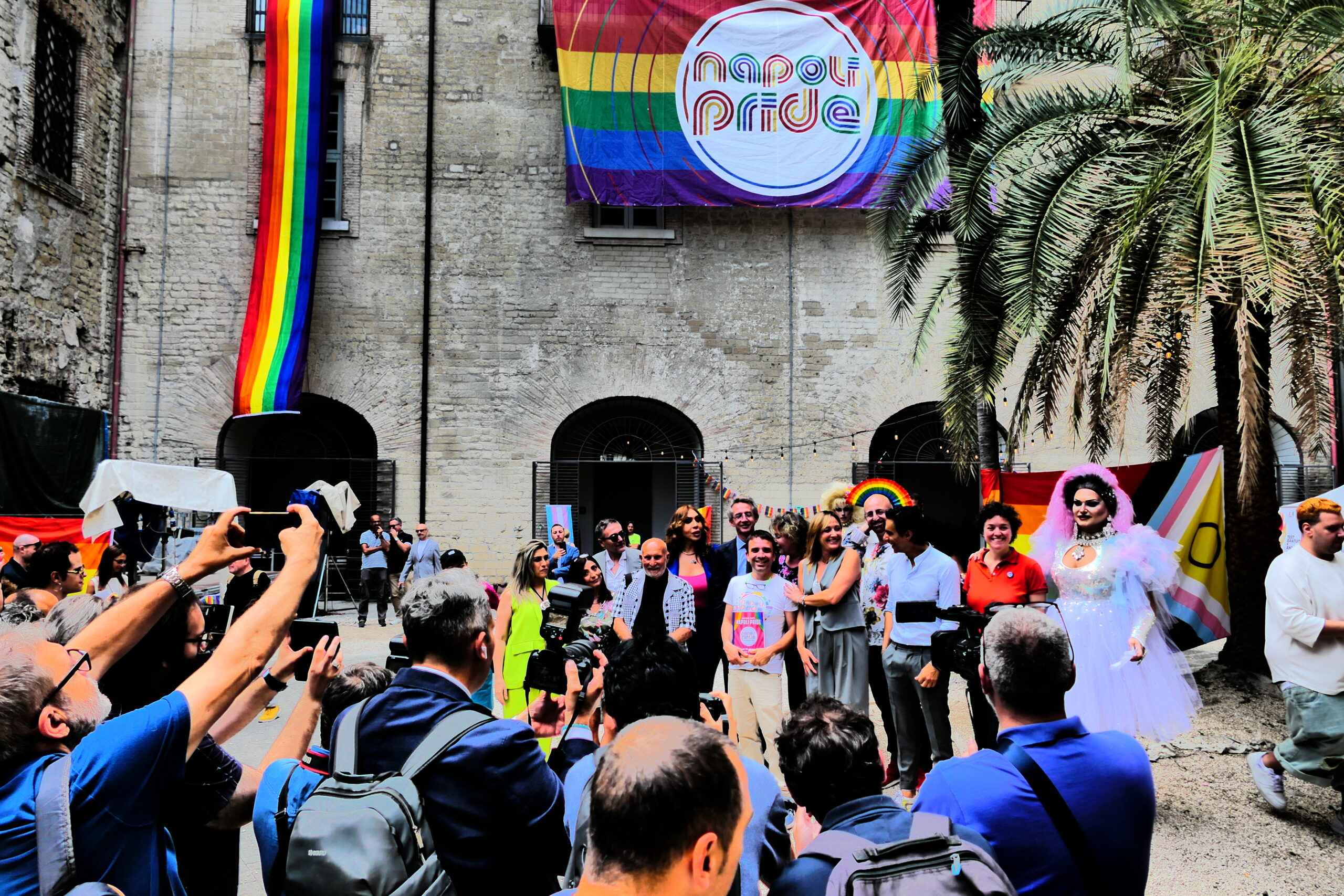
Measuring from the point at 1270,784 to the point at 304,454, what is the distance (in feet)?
48.2

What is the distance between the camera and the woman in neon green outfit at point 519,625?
5639mm

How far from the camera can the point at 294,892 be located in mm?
1997

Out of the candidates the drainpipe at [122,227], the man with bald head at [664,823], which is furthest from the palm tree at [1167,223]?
the drainpipe at [122,227]

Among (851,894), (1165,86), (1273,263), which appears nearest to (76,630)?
(851,894)

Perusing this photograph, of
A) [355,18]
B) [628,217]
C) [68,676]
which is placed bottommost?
[68,676]

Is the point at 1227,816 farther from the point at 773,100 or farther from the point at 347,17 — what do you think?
the point at 347,17

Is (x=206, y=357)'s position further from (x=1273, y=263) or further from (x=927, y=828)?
(x=927, y=828)

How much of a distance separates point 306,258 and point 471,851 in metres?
14.5

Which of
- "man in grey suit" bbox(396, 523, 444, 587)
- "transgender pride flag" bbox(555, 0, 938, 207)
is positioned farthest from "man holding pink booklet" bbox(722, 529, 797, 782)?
"transgender pride flag" bbox(555, 0, 938, 207)

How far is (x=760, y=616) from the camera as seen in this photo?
6.05m

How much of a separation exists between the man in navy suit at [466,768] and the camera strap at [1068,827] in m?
1.11

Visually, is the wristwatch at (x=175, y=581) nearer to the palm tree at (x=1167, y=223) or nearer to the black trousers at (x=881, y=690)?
the black trousers at (x=881, y=690)

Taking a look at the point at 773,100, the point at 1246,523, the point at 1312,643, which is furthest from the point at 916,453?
the point at 1312,643

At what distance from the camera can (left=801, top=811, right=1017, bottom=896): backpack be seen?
1751 mm
